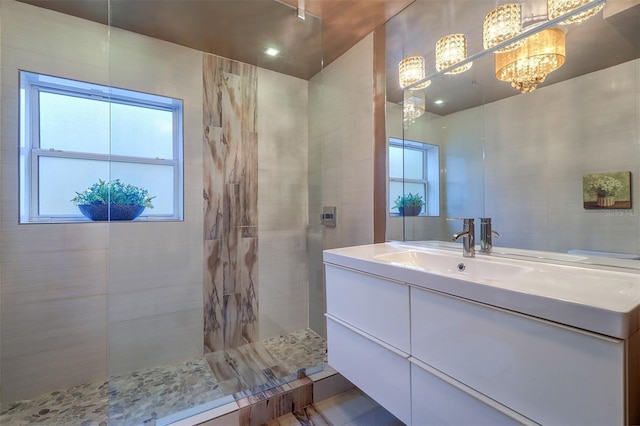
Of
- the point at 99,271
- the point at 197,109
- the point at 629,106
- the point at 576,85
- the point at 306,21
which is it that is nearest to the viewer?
the point at 629,106

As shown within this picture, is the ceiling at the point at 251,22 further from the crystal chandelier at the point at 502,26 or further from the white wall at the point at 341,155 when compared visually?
the crystal chandelier at the point at 502,26

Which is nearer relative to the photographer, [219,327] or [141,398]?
[141,398]

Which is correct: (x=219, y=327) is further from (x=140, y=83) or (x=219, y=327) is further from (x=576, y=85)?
(x=576, y=85)

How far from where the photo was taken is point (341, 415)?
4.56 ft

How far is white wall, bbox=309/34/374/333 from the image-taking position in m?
1.81

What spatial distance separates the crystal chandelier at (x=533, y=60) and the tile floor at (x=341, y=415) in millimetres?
1608

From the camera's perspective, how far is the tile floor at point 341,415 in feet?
4.38

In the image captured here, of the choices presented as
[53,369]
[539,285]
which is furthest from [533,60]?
[53,369]

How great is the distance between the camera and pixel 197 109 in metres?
1.88

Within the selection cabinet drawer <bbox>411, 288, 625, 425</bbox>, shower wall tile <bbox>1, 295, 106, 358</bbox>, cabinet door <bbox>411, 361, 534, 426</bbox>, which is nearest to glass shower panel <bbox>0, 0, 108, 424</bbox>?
shower wall tile <bbox>1, 295, 106, 358</bbox>

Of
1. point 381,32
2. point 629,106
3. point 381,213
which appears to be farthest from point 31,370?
point 629,106

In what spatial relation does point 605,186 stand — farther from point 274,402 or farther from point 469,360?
point 274,402

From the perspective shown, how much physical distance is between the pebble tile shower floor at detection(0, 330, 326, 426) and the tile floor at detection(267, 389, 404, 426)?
19cm

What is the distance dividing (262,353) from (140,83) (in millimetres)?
1922
